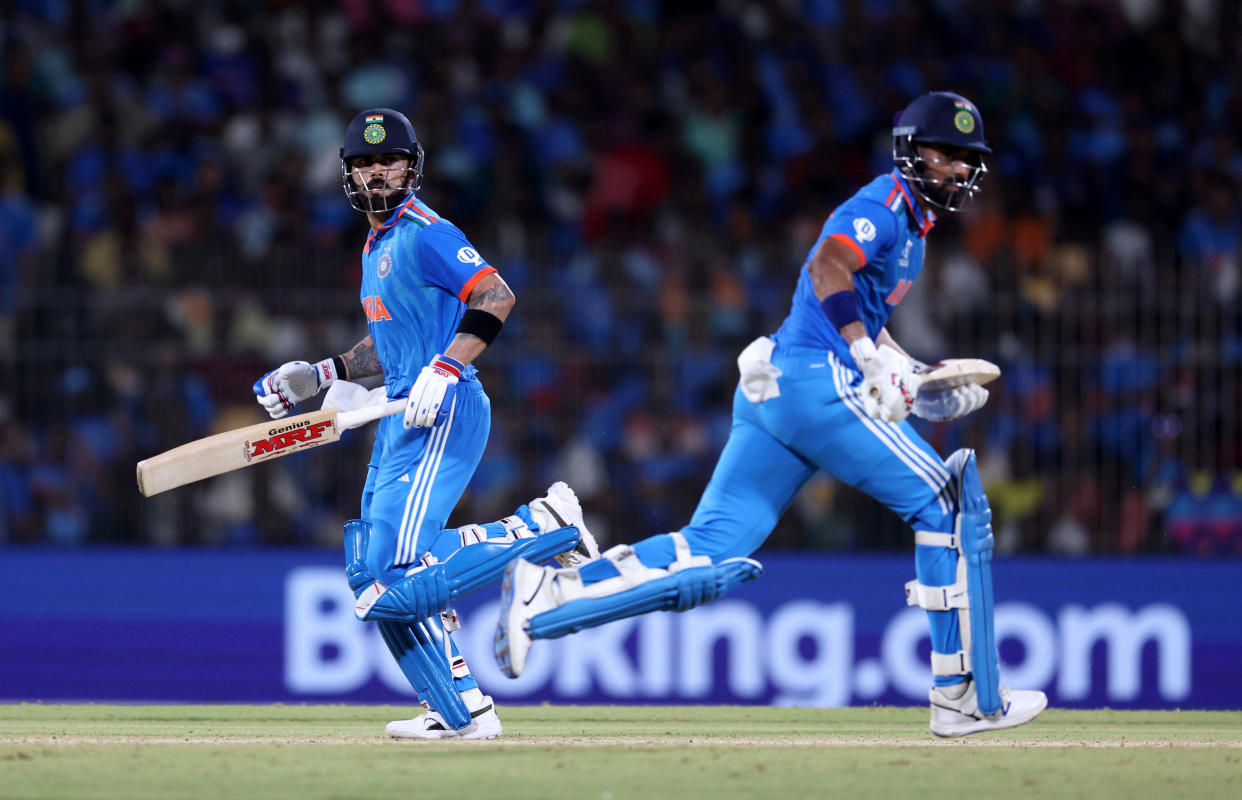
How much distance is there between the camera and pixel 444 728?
621 centimetres

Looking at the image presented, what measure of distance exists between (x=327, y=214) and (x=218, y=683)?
12.3 feet

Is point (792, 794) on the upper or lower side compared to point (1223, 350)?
lower

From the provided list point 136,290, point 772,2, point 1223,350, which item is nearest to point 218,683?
point 136,290

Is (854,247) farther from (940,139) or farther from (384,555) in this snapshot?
(384,555)

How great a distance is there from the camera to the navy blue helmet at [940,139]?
19.2 ft

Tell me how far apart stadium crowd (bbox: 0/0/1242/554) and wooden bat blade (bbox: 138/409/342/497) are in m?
3.57

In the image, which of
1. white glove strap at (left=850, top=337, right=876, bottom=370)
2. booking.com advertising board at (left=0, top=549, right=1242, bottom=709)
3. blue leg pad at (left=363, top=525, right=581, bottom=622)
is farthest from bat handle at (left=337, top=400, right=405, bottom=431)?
booking.com advertising board at (left=0, top=549, right=1242, bottom=709)

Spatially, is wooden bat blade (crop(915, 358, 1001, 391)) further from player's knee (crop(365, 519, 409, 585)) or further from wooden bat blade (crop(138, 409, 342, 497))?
wooden bat blade (crop(138, 409, 342, 497))

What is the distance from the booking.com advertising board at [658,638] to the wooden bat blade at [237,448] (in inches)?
124

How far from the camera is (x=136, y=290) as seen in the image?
9.65 metres

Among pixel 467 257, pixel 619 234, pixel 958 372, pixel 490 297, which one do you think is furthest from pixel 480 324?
pixel 619 234

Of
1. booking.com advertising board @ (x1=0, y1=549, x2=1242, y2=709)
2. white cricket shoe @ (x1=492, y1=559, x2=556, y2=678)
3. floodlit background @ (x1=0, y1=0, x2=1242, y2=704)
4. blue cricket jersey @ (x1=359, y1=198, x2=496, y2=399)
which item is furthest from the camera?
floodlit background @ (x1=0, y1=0, x2=1242, y2=704)

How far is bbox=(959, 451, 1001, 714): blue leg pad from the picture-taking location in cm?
573

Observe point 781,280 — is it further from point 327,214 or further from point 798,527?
point 327,214
